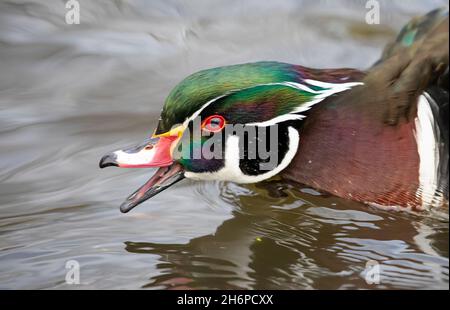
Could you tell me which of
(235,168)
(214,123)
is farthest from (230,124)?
(235,168)

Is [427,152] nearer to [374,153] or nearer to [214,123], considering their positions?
[374,153]

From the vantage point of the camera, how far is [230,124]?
4879 millimetres

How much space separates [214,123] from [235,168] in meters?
0.32

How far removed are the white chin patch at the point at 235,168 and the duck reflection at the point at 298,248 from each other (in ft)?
0.57

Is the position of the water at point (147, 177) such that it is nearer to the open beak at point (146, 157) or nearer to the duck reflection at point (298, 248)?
the duck reflection at point (298, 248)

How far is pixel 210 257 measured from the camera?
4730mm

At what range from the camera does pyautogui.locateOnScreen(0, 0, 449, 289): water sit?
15.1 feet

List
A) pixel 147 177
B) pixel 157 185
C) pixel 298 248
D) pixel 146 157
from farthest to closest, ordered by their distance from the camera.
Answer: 1. pixel 147 177
2. pixel 157 185
3. pixel 146 157
4. pixel 298 248

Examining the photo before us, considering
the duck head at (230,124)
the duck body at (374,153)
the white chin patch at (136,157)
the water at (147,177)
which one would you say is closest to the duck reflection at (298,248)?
the water at (147,177)

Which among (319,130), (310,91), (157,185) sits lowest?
(157,185)

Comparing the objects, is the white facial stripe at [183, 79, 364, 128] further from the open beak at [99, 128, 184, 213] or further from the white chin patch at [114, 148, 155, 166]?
the white chin patch at [114, 148, 155, 166]

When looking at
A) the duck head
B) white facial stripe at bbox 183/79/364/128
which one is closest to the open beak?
the duck head
